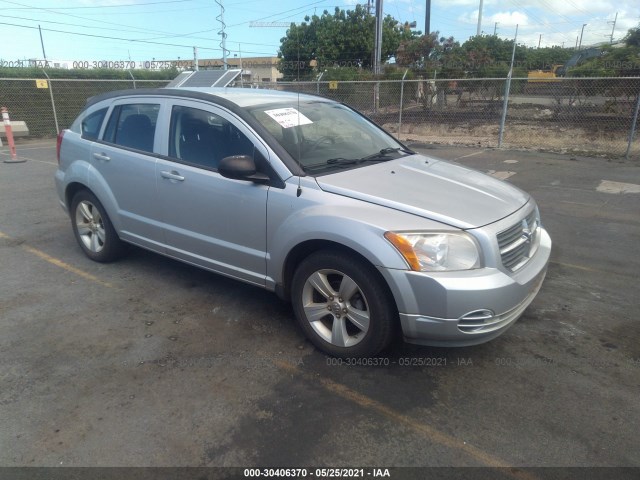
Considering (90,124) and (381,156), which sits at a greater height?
(90,124)

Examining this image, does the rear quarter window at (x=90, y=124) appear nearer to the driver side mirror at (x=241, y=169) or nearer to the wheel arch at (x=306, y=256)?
the driver side mirror at (x=241, y=169)

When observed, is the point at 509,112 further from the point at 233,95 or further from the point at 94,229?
the point at 94,229

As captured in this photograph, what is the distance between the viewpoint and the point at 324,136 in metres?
3.81

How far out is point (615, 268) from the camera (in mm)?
4746

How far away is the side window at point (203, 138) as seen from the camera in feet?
11.7

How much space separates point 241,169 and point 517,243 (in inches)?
74.7

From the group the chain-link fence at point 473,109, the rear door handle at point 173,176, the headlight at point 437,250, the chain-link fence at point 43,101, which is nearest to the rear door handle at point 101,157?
the rear door handle at point 173,176

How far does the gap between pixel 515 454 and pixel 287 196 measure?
6.63 feet

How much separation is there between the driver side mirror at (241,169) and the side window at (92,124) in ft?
6.84

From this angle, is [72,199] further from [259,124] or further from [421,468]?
[421,468]

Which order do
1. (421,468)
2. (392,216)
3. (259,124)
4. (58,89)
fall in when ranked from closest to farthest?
(421,468)
(392,216)
(259,124)
(58,89)

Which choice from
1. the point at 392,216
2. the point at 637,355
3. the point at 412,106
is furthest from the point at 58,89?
the point at 637,355

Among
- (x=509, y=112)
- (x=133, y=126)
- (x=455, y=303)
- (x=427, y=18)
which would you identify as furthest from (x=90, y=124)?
(x=427, y=18)

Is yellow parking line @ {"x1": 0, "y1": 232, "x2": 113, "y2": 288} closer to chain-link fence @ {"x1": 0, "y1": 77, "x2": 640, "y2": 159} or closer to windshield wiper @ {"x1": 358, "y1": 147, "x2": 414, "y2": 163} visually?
windshield wiper @ {"x1": 358, "y1": 147, "x2": 414, "y2": 163}
